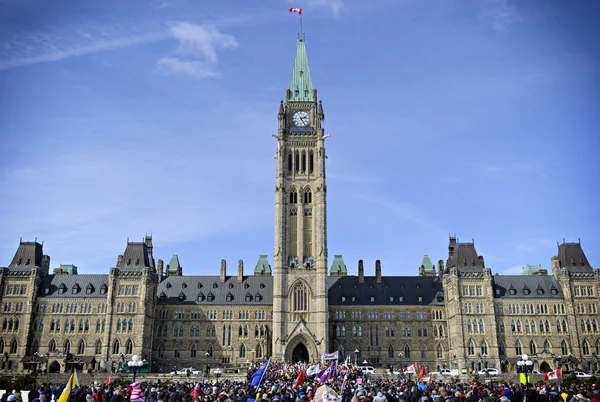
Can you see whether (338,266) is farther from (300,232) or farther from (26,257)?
(26,257)

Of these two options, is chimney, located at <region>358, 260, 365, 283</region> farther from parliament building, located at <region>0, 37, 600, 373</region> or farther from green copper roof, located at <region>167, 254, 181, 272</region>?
green copper roof, located at <region>167, 254, 181, 272</region>

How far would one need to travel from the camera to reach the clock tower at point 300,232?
9075 cm

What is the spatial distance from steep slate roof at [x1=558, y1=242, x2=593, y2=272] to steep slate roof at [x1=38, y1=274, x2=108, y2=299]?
75767 millimetres

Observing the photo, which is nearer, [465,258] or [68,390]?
[68,390]

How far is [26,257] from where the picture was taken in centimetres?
9638

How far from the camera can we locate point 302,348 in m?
92.4

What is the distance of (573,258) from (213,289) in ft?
202

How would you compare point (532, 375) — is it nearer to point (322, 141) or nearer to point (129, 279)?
point (322, 141)

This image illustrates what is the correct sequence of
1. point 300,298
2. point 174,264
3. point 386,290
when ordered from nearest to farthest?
point 300,298 → point 386,290 → point 174,264

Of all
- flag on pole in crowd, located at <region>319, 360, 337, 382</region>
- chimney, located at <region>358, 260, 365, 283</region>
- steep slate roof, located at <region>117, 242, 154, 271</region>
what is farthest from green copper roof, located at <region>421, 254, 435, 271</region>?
flag on pole in crowd, located at <region>319, 360, 337, 382</region>

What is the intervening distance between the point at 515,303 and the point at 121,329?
207 ft

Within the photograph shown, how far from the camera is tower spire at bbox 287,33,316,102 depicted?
10644 centimetres

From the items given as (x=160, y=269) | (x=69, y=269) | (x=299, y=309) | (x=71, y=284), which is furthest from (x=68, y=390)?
(x=69, y=269)

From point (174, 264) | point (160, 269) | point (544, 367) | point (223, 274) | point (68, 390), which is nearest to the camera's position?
point (68, 390)
